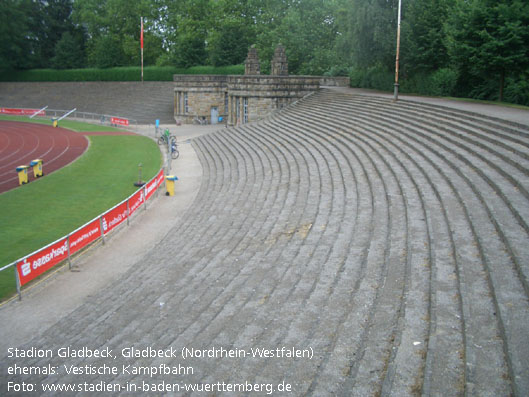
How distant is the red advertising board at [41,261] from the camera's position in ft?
38.9

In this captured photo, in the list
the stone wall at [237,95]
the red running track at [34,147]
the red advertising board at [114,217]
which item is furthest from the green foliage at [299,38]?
the red running track at [34,147]

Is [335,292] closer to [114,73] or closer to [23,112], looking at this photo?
[23,112]

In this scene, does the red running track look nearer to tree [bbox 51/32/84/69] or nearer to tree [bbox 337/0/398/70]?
tree [bbox 337/0/398/70]

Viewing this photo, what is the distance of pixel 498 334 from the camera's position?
6344mm

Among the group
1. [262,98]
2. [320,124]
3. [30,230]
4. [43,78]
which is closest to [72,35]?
[43,78]

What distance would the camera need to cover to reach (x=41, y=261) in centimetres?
1255

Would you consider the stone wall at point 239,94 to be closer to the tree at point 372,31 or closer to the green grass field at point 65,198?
the tree at point 372,31

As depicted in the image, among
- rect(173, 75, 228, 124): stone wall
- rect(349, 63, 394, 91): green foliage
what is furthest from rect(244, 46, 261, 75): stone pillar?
rect(349, 63, 394, 91): green foliage

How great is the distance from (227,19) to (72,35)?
33541 mm

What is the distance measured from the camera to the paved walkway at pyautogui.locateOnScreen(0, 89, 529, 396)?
627 cm

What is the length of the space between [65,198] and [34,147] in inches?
722

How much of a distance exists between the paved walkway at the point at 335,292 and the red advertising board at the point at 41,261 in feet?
2.04

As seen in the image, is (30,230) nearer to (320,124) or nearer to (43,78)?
(320,124)

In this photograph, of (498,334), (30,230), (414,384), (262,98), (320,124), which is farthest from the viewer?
(262,98)
